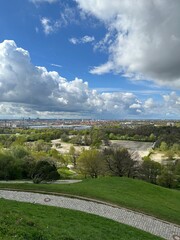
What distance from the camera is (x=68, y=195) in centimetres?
2319

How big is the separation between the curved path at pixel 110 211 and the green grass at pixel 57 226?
5.78ft

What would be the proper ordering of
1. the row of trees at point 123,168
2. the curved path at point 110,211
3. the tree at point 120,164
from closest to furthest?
the curved path at point 110,211 < the tree at point 120,164 < the row of trees at point 123,168

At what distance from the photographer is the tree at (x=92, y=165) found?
53.8 m

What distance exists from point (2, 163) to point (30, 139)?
9090cm

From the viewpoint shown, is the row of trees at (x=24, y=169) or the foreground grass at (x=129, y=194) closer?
the foreground grass at (x=129, y=194)

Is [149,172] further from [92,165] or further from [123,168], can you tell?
[92,165]

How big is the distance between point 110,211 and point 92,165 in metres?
33.8

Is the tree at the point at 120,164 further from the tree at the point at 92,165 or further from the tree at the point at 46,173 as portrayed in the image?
the tree at the point at 46,173

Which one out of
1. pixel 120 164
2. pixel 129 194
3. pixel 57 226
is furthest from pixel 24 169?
pixel 57 226

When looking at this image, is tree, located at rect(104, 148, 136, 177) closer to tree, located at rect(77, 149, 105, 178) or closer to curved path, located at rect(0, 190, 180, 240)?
tree, located at rect(77, 149, 105, 178)

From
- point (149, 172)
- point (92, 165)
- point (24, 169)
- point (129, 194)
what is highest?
point (129, 194)

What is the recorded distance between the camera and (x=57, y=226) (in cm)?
1376

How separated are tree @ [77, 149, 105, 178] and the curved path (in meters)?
31.2

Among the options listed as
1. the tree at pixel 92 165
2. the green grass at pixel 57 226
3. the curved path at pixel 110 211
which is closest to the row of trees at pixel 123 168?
the tree at pixel 92 165
